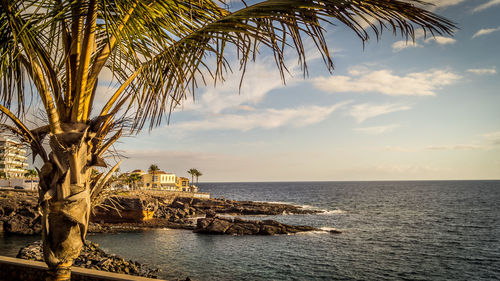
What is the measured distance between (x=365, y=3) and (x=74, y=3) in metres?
2.80

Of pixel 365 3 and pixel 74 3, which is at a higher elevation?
pixel 74 3

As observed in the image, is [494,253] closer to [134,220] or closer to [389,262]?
[389,262]

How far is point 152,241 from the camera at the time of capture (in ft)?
101

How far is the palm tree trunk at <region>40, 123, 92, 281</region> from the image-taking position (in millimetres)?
3156

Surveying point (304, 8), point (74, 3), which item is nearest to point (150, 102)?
point (74, 3)

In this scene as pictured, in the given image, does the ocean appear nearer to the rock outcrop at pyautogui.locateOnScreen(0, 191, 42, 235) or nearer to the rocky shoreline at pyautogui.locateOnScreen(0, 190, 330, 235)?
the rock outcrop at pyautogui.locateOnScreen(0, 191, 42, 235)

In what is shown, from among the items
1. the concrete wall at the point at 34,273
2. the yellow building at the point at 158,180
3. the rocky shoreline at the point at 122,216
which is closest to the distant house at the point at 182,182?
the yellow building at the point at 158,180

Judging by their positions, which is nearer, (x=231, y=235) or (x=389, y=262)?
(x=389, y=262)

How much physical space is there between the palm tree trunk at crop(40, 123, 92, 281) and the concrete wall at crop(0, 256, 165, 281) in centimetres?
545

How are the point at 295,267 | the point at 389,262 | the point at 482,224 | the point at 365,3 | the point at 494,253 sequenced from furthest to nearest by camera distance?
the point at 482,224
the point at 494,253
the point at 389,262
the point at 295,267
the point at 365,3

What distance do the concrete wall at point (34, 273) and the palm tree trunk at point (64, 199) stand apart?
5.45 metres

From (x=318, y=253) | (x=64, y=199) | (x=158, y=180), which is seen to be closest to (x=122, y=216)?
(x=318, y=253)

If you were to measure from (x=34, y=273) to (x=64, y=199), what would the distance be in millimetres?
7939

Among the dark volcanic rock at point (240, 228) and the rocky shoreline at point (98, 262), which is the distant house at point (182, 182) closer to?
the dark volcanic rock at point (240, 228)
